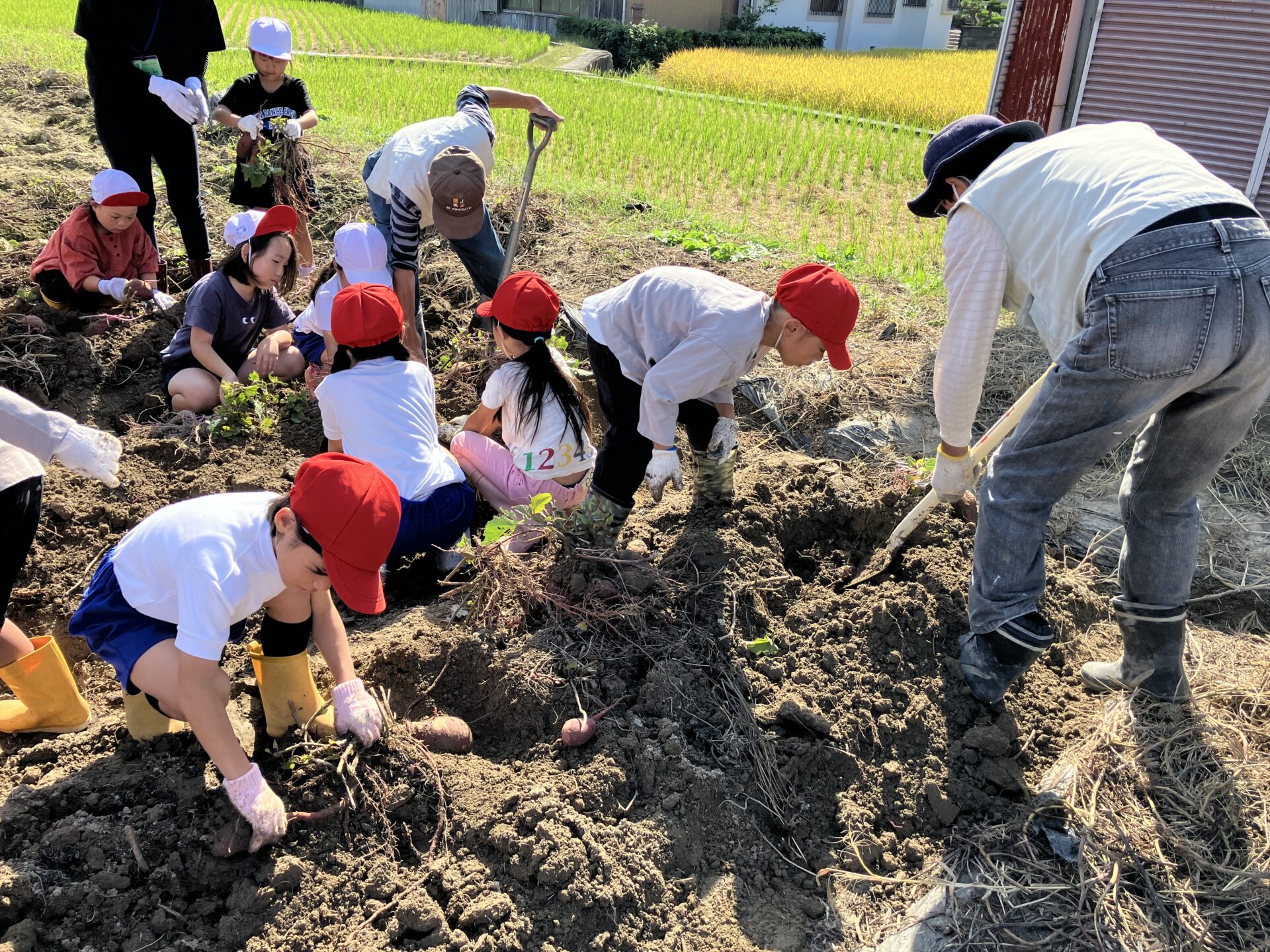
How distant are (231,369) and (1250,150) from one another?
5.31 metres

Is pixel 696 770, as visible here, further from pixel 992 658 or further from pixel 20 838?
pixel 20 838

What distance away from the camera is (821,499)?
3355mm

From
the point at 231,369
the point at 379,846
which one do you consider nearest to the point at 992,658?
the point at 379,846

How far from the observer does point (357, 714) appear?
2.27 meters

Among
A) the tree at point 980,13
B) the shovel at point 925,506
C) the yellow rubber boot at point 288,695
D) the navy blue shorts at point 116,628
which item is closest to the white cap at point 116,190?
the navy blue shorts at point 116,628

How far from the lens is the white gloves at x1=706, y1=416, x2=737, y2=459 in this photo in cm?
302

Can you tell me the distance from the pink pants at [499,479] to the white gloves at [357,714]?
109 cm

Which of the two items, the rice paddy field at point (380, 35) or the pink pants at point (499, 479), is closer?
the pink pants at point (499, 479)

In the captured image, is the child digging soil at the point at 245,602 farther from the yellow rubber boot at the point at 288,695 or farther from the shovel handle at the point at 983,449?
the shovel handle at the point at 983,449

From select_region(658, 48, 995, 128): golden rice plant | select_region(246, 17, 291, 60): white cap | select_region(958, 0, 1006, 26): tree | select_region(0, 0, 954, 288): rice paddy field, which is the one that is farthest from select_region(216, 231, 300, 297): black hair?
select_region(958, 0, 1006, 26): tree

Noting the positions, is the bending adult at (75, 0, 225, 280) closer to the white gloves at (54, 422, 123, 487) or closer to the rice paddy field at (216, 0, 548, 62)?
the white gloves at (54, 422, 123, 487)

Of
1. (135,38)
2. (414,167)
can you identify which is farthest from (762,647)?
(135,38)

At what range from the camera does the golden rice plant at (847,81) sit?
11969 millimetres

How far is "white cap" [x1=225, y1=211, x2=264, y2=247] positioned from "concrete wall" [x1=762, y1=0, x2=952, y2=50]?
2291 cm
